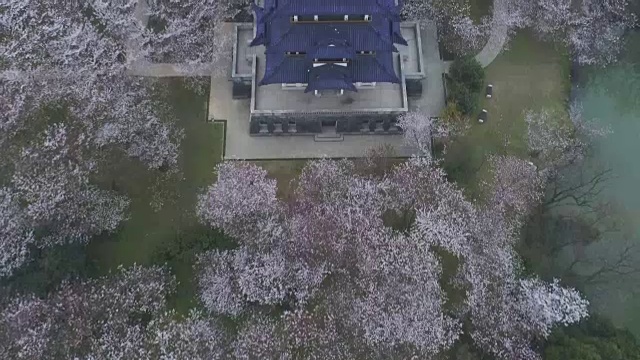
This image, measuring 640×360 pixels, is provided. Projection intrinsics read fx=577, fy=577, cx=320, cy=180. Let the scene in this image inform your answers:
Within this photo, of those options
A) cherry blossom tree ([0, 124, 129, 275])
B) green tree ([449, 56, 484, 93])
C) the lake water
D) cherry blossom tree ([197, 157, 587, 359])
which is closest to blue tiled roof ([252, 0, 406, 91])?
green tree ([449, 56, 484, 93])

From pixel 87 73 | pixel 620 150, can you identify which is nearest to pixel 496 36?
pixel 620 150

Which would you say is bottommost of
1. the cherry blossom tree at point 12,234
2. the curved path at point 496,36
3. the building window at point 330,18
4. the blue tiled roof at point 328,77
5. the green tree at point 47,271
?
the green tree at point 47,271

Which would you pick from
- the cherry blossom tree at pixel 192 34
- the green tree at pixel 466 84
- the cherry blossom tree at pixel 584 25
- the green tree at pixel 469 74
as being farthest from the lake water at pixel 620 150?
the cherry blossom tree at pixel 192 34

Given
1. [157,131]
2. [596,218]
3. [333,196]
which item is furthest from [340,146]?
[596,218]

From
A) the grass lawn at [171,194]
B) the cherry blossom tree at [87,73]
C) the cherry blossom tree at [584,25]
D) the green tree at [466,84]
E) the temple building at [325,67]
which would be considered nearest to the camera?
the temple building at [325,67]

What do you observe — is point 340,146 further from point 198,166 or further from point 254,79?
point 198,166

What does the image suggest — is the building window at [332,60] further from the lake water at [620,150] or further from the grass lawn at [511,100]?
the lake water at [620,150]

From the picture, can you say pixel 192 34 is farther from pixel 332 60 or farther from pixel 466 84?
pixel 466 84
